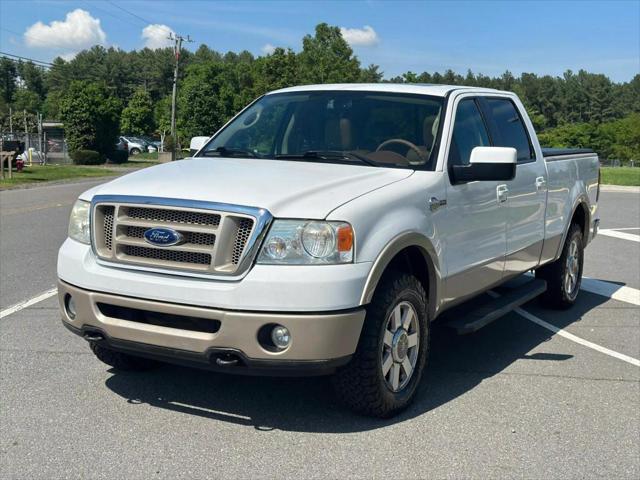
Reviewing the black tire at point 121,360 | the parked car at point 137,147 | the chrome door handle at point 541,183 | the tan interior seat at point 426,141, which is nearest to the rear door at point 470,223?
the tan interior seat at point 426,141

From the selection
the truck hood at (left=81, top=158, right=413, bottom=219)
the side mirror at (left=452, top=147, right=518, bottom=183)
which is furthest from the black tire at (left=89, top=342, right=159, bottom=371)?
the side mirror at (left=452, top=147, right=518, bottom=183)

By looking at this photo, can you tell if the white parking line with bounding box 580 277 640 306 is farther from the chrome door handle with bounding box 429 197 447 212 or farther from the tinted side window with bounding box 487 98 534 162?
the chrome door handle with bounding box 429 197 447 212

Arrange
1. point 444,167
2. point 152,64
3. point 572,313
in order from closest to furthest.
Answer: point 444,167 → point 572,313 → point 152,64

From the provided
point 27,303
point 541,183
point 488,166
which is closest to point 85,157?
point 27,303

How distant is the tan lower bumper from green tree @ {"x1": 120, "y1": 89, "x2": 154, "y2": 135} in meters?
95.9

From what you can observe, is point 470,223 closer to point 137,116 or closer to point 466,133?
point 466,133

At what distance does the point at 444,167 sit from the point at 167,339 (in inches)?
84.2

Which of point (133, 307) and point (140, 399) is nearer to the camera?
point (133, 307)

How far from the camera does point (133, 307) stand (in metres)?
4.04

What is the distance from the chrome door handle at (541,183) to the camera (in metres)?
6.43

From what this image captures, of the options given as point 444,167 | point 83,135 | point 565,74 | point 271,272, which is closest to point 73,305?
point 271,272

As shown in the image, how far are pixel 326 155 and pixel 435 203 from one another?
820 mm

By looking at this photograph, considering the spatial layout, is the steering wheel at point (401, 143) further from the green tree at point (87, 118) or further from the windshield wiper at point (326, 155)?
the green tree at point (87, 118)

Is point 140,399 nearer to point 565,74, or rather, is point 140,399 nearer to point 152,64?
point 152,64
